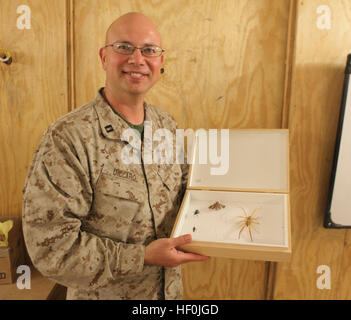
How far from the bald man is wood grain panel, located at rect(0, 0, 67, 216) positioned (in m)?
0.64

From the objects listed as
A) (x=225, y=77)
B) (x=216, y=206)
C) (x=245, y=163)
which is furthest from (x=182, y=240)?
(x=225, y=77)

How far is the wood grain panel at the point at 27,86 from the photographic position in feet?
5.65

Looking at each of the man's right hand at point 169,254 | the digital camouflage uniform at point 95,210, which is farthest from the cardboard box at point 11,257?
the man's right hand at point 169,254

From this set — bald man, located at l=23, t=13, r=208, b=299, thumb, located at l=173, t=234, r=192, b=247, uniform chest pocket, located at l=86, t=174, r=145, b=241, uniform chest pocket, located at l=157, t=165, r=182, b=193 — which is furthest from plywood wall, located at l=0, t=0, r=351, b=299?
thumb, located at l=173, t=234, r=192, b=247

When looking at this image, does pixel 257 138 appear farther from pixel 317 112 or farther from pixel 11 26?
pixel 11 26

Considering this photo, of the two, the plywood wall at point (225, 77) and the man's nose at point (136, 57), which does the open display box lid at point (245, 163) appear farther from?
the man's nose at point (136, 57)

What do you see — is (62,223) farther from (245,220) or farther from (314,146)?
(314,146)

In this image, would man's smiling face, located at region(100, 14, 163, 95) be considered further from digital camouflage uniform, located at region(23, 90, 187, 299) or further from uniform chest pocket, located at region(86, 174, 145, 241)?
uniform chest pocket, located at region(86, 174, 145, 241)

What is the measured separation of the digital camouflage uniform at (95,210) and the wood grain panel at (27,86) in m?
0.68

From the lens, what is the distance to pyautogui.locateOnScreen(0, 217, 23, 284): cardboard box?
67.3 inches

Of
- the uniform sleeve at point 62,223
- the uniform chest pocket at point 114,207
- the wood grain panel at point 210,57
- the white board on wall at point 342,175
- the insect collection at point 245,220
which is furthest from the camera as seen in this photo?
the wood grain panel at point 210,57

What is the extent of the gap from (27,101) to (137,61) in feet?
3.10

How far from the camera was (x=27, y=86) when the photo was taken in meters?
1.79

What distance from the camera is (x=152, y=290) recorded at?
1.34 meters
